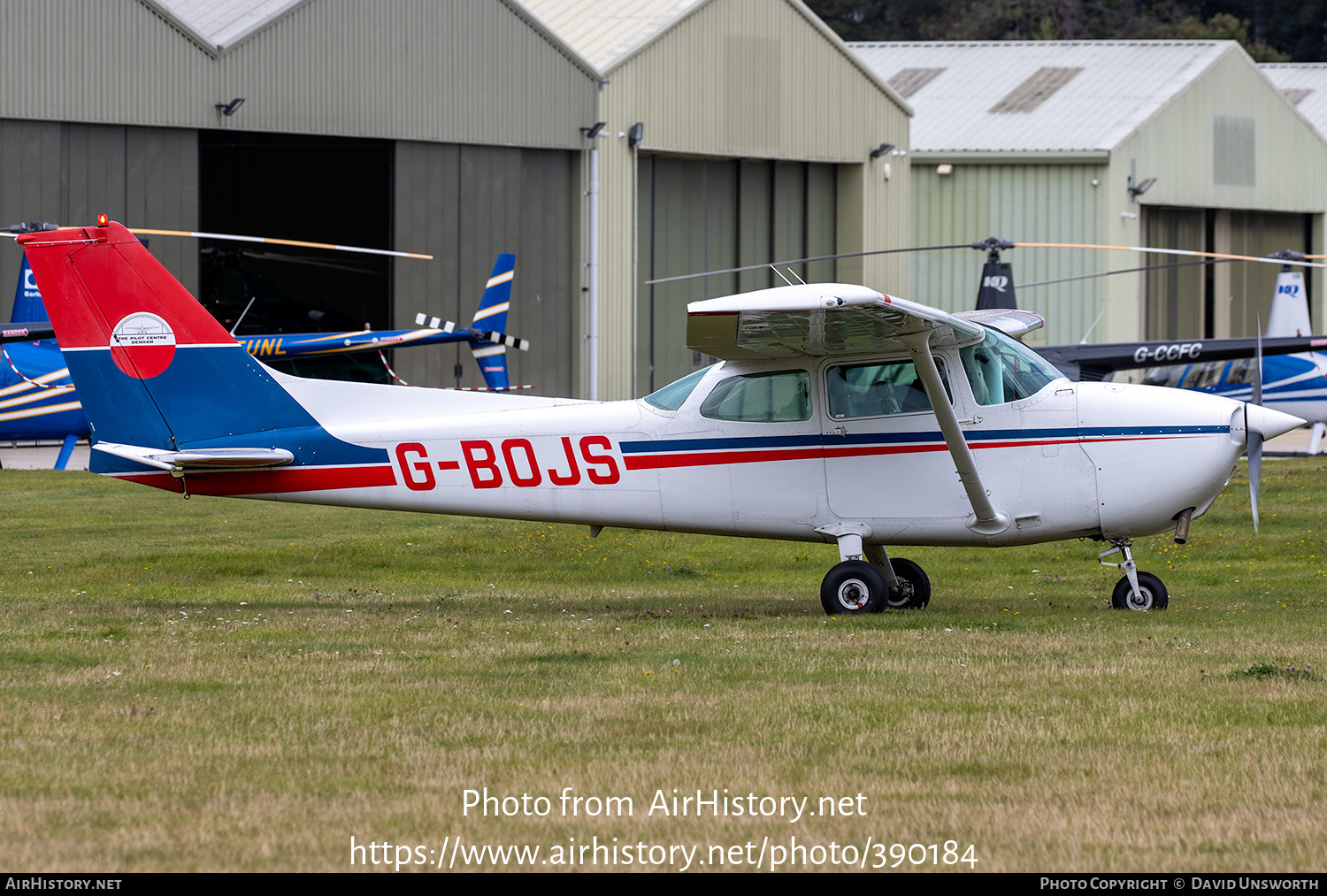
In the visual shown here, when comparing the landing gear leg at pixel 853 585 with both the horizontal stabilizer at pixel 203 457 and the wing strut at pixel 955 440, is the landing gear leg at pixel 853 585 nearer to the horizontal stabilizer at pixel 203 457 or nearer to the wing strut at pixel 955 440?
the wing strut at pixel 955 440

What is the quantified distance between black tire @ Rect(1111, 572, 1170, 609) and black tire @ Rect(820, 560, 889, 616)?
189 centimetres

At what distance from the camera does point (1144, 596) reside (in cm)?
1203

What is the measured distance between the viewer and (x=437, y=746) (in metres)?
6.99

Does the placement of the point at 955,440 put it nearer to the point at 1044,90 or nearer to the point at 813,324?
the point at 813,324

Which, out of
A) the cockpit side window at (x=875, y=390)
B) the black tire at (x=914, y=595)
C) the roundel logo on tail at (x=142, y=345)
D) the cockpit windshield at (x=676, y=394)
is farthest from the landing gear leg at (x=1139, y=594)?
the roundel logo on tail at (x=142, y=345)

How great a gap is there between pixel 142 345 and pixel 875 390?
546 centimetres

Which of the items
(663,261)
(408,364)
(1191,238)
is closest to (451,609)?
(408,364)

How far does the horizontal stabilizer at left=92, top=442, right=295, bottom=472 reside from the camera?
11.7 metres

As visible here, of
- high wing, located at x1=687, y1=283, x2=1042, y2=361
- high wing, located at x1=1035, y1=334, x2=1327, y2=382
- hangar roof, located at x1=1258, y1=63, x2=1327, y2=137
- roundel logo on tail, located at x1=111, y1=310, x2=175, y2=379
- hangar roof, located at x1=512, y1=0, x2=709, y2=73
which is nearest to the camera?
high wing, located at x1=687, y1=283, x2=1042, y2=361

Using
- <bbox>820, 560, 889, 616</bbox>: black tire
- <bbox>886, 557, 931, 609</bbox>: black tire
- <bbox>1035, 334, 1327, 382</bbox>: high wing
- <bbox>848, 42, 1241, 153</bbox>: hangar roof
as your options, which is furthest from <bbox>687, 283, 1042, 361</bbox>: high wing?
<bbox>848, 42, 1241, 153</bbox>: hangar roof

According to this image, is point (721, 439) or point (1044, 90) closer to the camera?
point (721, 439)

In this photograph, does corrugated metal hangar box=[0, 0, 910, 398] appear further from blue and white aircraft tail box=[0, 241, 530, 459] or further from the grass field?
the grass field

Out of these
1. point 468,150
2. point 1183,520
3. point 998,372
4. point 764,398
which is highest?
point 468,150

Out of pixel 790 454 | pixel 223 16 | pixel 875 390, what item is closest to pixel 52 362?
pixel 223 16
